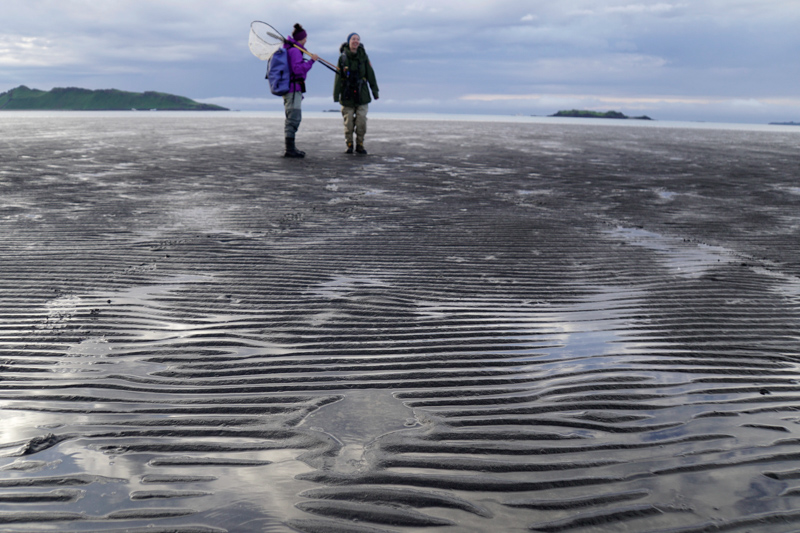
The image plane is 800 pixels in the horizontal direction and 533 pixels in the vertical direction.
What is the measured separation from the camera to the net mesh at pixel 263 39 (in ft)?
42.8

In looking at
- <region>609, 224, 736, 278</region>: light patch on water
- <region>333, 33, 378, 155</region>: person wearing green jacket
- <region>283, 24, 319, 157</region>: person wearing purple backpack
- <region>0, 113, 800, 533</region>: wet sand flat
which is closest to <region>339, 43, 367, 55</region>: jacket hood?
<region>333, 33, 378, 155</region>: person wearing green jacket

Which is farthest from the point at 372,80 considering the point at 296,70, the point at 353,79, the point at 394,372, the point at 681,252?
the point at 394,372

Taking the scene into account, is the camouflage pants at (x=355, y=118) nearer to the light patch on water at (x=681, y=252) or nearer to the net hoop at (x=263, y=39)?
the net hoop at (x=263, y=39)

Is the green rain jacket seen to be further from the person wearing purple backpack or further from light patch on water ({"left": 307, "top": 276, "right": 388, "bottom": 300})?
light patch on water ({"left": 307, "top": 276, "right": 388, "bottom": 300})

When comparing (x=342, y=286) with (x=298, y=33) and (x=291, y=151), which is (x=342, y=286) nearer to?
(x=298, y=33)

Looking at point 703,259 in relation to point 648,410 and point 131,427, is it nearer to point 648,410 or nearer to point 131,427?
point 648,410

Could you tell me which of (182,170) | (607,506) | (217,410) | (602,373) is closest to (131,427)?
(217,410)

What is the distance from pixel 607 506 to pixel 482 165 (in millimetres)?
12204

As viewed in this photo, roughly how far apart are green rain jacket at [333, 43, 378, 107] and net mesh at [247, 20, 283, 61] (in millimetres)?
1560

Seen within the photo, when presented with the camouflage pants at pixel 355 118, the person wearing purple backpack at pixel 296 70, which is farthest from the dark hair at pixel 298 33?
the camouflage pants at pixel 355 118

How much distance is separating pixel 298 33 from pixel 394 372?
1144 centimetres

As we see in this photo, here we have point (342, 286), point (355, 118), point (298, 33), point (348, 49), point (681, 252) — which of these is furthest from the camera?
point (355, 118)

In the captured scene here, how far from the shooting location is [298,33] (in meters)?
13.1

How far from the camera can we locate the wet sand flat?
2229 mm
